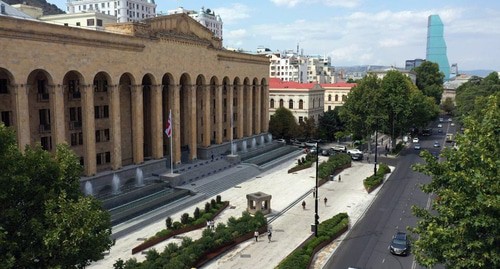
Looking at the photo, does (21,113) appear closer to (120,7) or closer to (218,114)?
(218,114)

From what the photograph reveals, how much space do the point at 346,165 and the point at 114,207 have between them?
34.9m

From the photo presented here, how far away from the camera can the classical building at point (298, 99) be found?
84562 millimetres

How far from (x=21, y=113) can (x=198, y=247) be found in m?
18.6

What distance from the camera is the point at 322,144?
81.7 metres

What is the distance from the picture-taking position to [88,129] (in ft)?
131

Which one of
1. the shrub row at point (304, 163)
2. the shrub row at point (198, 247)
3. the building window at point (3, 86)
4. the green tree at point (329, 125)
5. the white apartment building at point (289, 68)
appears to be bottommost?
the shrub row at point (198, 247)

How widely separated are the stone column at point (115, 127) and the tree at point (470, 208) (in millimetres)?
32025

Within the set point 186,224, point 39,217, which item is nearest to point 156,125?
point 186,224

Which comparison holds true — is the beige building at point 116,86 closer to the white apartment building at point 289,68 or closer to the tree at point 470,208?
the tree at point 470,208

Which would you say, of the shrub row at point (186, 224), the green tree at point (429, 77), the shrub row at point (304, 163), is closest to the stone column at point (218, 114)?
the shrub row at point (304, 163)

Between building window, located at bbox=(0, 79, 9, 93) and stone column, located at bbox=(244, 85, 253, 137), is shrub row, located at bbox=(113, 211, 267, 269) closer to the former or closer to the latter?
building window, located at bbox=(0, 79, 9, 93)

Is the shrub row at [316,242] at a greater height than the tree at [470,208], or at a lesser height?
lesser

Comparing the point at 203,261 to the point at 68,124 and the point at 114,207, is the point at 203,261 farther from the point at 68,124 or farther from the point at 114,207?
the point at 68,124

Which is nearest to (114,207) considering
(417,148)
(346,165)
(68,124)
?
(68,124)
